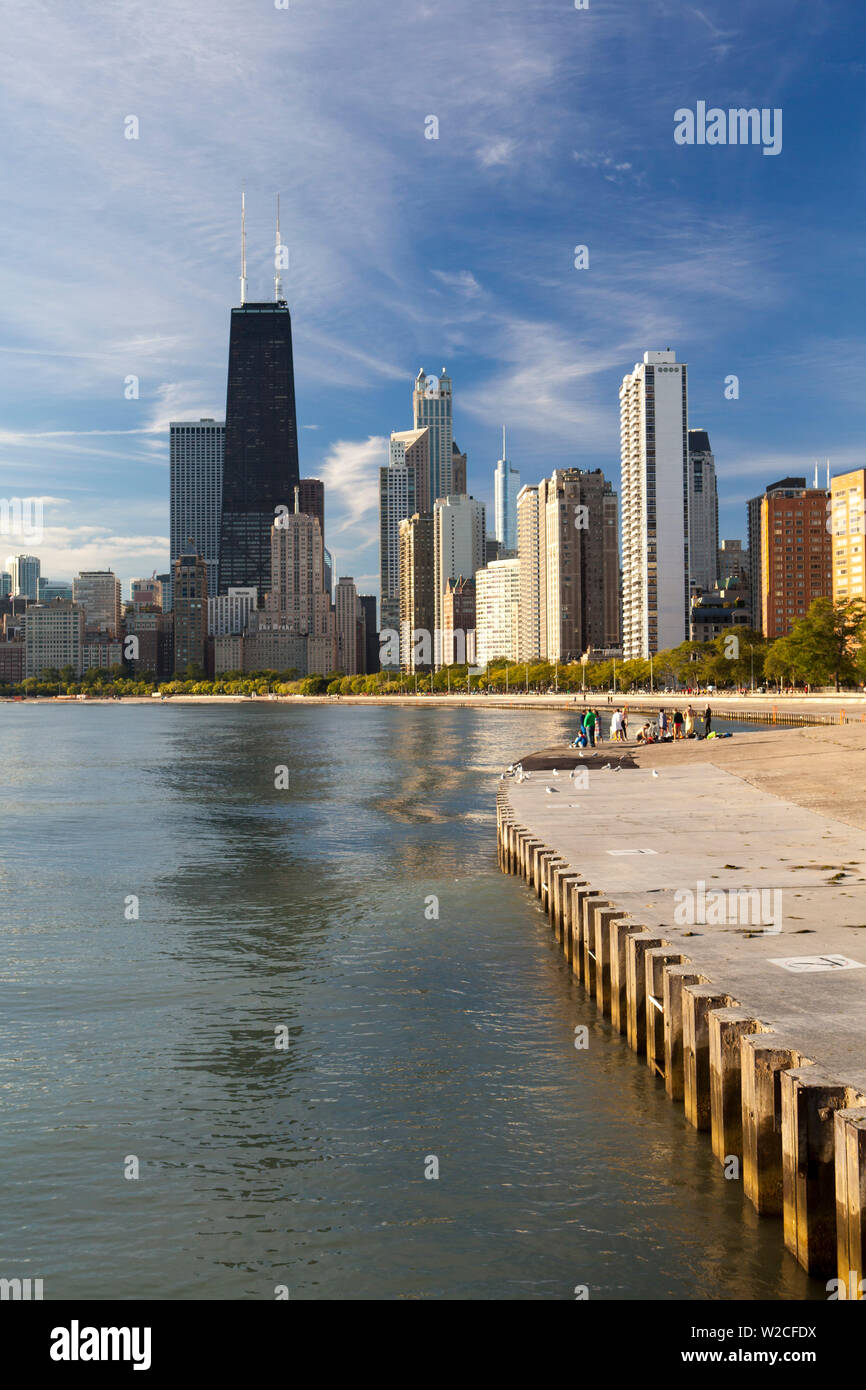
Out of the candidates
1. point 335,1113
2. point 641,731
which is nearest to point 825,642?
point 641,731

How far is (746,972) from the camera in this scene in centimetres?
1522

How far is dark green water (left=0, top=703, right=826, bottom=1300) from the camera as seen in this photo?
1187 cm

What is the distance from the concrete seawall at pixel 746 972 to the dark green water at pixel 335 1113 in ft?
2.15

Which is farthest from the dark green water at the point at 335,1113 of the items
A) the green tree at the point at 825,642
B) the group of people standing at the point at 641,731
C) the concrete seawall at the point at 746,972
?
the green tree at the point at 825,642

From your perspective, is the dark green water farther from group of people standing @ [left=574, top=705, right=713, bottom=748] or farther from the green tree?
the green tree

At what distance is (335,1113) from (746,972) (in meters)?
5.90

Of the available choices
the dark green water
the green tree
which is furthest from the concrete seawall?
the green tree

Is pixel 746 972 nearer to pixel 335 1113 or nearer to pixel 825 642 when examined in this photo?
pixel 335 1113

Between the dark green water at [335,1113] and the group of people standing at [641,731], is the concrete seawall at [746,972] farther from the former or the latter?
the group of people standing at [641,731]

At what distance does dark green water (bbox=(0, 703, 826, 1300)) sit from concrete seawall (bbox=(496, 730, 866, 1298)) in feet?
2.15

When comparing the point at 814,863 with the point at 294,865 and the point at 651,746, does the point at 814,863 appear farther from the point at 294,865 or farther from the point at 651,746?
the point at 651,746

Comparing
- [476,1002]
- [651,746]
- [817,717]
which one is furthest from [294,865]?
[817,717]
